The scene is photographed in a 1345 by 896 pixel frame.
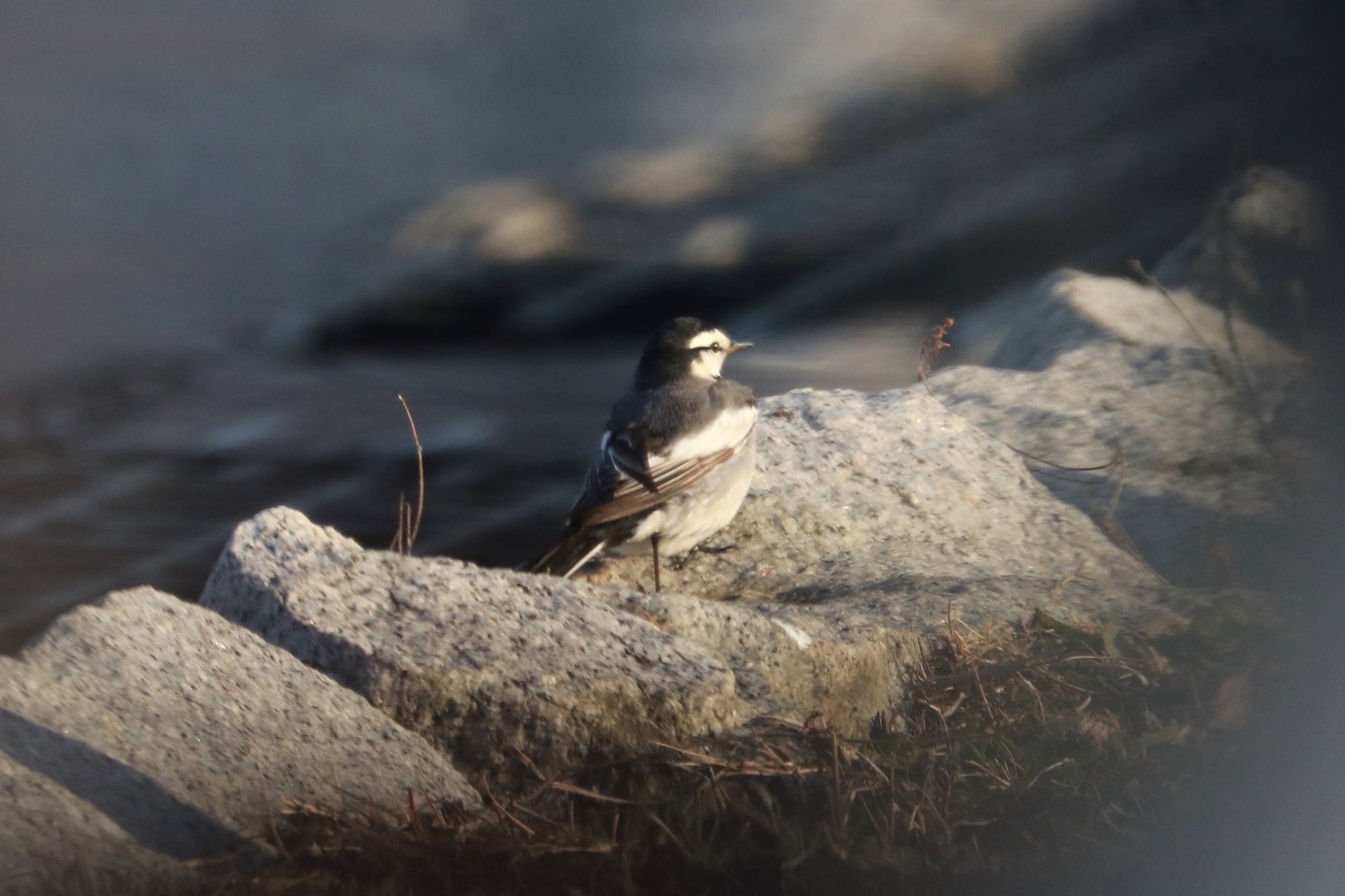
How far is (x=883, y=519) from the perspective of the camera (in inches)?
115

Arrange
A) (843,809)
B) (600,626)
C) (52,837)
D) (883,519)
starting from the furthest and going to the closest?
(883,519) < (600,626) < (843,809) < (52,837)

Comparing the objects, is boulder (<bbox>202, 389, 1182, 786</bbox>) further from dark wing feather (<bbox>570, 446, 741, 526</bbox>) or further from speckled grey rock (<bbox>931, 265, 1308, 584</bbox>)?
dark wing feather (<bbox>570, 446, 741, 526</bbox>)

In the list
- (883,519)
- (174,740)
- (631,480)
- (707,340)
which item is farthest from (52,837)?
(883,519)

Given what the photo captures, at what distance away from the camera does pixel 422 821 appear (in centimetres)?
148

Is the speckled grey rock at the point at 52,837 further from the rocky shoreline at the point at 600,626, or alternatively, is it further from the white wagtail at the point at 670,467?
the white wagtail at the point at 670,467

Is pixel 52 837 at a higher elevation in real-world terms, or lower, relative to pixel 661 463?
lower

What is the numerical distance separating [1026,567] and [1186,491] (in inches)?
22.4

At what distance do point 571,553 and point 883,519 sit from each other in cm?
77

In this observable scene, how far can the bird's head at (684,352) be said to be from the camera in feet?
6.99

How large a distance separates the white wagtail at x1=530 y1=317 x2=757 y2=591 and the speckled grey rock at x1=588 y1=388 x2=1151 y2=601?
102 mm

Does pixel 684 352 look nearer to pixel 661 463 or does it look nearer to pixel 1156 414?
pixel 661 463

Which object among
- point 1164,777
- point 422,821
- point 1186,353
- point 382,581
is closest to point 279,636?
point 382,581

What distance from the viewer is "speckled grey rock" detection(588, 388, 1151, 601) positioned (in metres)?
2.52

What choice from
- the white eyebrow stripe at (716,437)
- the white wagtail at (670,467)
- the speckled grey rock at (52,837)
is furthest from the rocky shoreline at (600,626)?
the white eyebrow stripe at (716,437)
